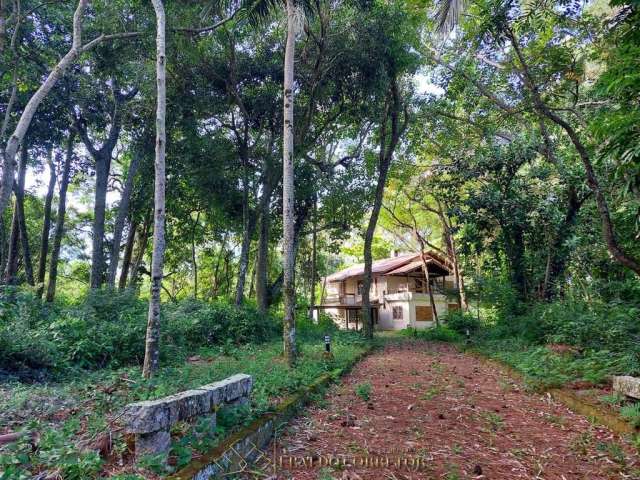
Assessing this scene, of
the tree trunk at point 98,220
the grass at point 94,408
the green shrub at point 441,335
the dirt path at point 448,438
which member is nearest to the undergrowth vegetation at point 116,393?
the grass at point 94,408

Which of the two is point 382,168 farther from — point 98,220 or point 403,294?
point 403,294

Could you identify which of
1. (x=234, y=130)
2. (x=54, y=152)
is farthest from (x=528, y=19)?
(x=54, y=152)

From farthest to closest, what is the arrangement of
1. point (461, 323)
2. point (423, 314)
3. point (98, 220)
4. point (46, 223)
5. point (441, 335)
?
point (423, 314) < point (461, 323) < point (441, 335) < point (46, 223) < point (98, 220)

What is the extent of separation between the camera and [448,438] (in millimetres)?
4992

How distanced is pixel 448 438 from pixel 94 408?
4.14 metres

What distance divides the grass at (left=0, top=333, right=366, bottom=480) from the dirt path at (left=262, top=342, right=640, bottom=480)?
2.18 feet

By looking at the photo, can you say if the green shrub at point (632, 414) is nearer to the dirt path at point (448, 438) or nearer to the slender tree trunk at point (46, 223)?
the dirt path at point (448, 438)

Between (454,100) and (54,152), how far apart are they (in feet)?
54.0

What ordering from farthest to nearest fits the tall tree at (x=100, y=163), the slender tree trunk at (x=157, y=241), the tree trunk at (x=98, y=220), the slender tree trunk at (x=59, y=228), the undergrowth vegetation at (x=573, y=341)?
1. the slender tree trunk at (x=59, y=228)
2. the tree trunk at (x=98, y=220)
3. the tall tree at (x=100, y=163)
4. the undergrowth vegetation at (x=573, y=341)
5. the slender tree trunk at (x=157, y=241)

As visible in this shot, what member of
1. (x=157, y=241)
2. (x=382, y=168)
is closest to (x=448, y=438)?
(x=157, y=241)

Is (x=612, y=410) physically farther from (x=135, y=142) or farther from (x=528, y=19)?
(x=135, y=142)

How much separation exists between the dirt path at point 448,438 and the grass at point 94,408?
0.67 metres

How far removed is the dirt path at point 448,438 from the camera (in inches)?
159

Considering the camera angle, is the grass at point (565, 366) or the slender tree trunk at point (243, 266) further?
the slender tree trunk at point (243, 266)
